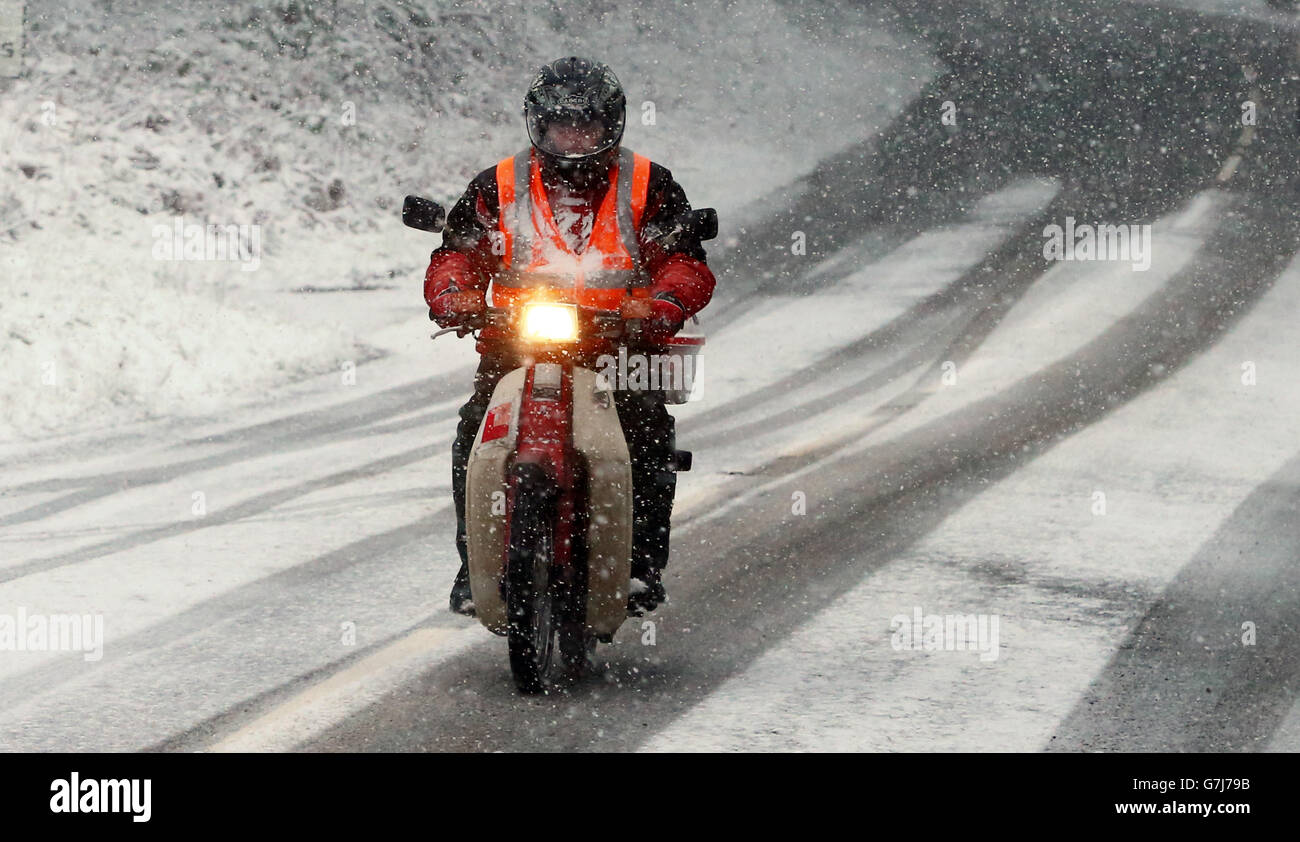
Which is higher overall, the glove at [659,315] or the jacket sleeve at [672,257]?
the jacket sleeve at [672,257]

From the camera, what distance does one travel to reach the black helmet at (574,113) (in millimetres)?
5246

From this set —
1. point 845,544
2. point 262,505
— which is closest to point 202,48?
point 262,505

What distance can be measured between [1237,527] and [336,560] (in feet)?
13.4

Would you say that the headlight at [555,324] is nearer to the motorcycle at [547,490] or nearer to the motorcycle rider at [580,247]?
the motorcycle at [547,490]

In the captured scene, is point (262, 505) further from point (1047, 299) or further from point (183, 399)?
point (1047, 299)

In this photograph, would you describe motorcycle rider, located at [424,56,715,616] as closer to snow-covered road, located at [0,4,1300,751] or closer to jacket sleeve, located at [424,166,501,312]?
jacket sleeve, located at [424,166,501,312]

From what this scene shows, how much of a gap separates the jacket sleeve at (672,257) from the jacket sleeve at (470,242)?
505mm

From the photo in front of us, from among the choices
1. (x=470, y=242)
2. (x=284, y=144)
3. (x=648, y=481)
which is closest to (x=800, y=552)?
(x=648, y=481)

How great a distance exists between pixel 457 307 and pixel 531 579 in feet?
2.81

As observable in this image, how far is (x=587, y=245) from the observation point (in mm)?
5391

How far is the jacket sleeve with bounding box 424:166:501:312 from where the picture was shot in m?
5.41

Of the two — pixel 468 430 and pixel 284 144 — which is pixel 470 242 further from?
pixel 284 144

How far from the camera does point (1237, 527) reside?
775cm

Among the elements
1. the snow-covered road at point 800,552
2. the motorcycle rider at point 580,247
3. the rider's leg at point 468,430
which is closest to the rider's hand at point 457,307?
the motorcycle rider at point 580,247
